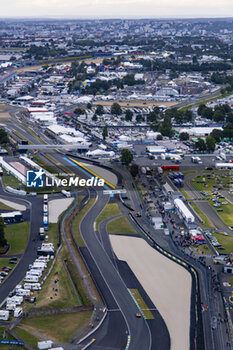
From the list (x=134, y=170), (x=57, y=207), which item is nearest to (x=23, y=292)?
(x=57, y=207)

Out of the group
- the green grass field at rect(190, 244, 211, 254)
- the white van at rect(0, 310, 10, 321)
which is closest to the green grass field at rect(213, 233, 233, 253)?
the green grass field at rect(190, 244, 211, 254)

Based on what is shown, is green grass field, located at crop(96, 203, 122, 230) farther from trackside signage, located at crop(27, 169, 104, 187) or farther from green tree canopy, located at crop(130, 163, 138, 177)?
green tree canopy, located at crop(130, 163, 138, 177)

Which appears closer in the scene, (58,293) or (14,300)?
(14,300)

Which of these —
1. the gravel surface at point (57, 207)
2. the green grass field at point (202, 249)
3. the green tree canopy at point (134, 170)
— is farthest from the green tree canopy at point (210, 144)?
the green grass field at point (202, 249)

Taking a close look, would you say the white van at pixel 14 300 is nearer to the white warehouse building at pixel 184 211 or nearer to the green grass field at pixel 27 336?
the green grass field at pixel 27 336

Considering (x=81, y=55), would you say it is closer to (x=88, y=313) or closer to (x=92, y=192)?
(x=92, y=192)

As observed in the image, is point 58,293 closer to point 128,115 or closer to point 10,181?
point 10,181
